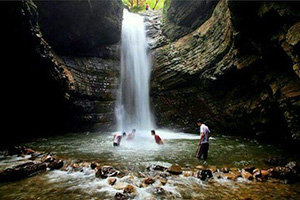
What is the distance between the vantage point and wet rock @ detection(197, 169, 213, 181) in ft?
19.5

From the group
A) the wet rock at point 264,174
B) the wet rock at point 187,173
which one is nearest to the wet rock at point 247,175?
the wet rock at point 264,174

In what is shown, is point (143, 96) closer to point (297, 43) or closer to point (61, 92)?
point (61, 92)

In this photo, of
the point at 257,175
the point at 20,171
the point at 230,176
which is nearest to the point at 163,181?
the point at 230,176

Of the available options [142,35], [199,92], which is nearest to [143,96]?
[199,92]

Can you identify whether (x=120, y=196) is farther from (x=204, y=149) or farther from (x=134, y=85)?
(x=134, y=85)

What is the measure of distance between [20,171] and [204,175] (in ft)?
18.0

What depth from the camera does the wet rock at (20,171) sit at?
18.5 ft

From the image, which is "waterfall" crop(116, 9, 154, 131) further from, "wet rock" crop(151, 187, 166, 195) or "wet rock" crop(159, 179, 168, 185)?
"wet rock" crop(151, 187, 166, 195)

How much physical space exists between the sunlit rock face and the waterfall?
106 centimetres

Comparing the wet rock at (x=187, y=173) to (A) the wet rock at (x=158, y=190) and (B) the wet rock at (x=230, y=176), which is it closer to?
(B) the wet rock at (x=230, y=176)

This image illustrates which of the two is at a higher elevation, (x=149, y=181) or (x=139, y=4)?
(x=139, y=4)

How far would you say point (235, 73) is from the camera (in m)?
13.4

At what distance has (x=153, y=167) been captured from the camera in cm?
668

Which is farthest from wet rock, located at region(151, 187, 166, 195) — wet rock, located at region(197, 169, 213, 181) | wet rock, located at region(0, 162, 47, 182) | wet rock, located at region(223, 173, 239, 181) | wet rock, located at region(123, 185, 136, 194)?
wet rock, located at region(0, 162, 47, 182)
